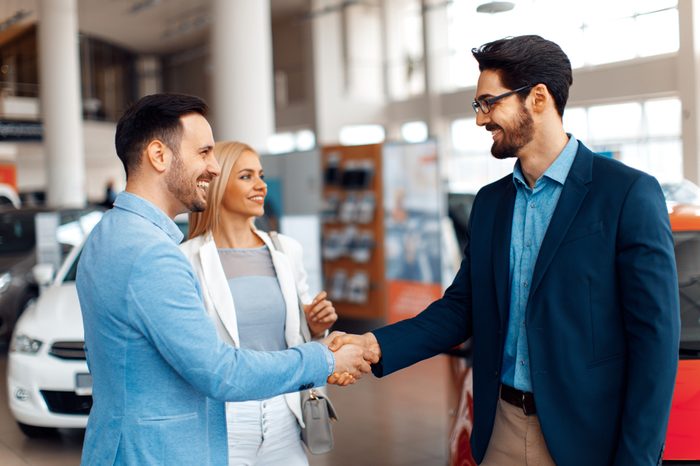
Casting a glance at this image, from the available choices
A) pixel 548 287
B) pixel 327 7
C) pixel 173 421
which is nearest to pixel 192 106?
pixel 173 421

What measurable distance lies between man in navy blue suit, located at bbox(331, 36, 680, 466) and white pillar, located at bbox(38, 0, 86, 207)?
17.0 m

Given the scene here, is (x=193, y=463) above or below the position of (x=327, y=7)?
below

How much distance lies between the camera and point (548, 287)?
1.93 m

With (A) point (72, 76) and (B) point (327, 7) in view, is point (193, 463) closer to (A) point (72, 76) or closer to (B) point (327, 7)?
(A) point (72, 76)

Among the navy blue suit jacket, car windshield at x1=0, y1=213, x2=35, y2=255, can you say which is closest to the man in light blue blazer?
the navy blue suit jacket

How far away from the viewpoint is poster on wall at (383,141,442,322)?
833 cm

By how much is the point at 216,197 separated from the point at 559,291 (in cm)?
141

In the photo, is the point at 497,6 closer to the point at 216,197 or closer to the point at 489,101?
the point at 216,197

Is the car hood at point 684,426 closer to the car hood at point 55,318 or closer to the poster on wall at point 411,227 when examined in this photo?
the car hood at point 55,318

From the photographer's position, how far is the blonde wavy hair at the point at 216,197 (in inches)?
113

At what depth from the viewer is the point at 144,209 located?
182 cm

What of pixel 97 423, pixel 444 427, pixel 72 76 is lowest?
pixel 444 427

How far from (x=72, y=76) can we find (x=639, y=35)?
1205 cm

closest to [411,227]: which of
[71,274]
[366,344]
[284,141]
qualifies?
[71,274]
